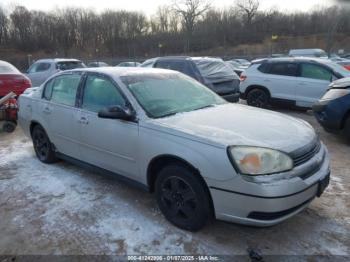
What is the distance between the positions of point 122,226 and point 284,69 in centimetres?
736

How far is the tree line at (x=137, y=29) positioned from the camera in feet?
181

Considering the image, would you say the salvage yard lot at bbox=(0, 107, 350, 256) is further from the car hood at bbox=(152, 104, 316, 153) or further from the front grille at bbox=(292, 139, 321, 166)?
the car hood at bbox=(152, 104, 316, 153)

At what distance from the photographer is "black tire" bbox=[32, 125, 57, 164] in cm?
501

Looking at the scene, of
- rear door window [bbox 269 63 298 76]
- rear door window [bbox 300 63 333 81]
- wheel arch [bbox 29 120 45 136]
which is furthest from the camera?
rear door window [bbox 269 63 298 76]

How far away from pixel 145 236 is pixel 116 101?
1.53 m

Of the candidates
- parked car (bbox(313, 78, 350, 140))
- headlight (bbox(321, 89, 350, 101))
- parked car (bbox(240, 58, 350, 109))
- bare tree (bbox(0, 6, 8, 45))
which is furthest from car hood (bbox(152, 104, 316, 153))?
bare tree (bbox(0, 6, 8, 45))

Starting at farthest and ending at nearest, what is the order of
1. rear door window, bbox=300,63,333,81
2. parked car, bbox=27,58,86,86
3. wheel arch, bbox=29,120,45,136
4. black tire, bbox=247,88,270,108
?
parked car, bbox=27,58,86,86, black tire, bbox=247,88,270,108, rear door window, bbox=300,63,333,81, wheel arch, bbox=29,120,45,136

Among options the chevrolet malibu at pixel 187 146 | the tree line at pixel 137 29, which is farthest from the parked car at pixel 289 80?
the tree line at pixel 137 29

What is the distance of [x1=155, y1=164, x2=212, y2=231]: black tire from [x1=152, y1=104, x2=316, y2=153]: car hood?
1.26 feet

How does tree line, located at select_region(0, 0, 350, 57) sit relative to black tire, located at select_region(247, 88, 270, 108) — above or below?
above

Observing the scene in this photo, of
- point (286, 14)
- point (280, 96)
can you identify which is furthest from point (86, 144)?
point (286, 14)

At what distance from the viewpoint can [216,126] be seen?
3119mm

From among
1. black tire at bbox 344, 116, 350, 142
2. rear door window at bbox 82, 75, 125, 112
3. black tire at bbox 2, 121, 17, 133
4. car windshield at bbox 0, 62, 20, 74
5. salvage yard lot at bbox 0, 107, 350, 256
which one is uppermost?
car windshield at bbox 0, 62, 20, 74

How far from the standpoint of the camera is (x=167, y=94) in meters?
3.83
